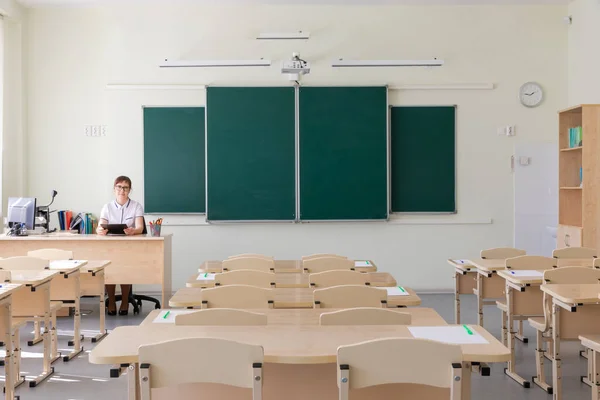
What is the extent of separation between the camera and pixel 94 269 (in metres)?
5.11

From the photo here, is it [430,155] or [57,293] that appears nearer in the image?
[57,293]

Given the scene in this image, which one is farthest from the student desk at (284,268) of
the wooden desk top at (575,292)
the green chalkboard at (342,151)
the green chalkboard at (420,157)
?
the green chalkboard at (420,157)

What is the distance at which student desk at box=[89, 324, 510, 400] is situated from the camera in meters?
2.38

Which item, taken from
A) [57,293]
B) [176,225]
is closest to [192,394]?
[57,293]

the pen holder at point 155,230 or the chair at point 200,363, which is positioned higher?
the pen holder at point 155,230

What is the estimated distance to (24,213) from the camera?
6.59 metres

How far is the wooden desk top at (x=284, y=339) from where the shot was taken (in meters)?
2.32

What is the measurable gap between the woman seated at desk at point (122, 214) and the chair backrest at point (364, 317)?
14.1 ft

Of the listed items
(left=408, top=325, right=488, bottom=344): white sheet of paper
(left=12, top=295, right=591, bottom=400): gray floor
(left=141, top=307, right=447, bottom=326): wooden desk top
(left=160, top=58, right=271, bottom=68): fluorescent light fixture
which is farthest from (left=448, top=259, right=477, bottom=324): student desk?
(left=160, top=58, right=271, bottom=68): fluorescent light fixture

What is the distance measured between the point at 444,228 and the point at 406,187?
750mm

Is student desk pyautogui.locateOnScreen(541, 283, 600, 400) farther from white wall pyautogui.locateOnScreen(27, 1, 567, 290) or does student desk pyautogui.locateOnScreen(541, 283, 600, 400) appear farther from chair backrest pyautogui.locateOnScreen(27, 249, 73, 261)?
white wall pyautogui.locateOnScreen(27, 1, 567, 290)

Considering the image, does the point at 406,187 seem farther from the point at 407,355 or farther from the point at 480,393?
the point at 407,355

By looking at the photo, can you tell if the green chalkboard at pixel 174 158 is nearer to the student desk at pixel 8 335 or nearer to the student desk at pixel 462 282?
the student desk at pixel 462 282

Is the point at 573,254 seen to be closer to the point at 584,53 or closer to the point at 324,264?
the point at 324,264
